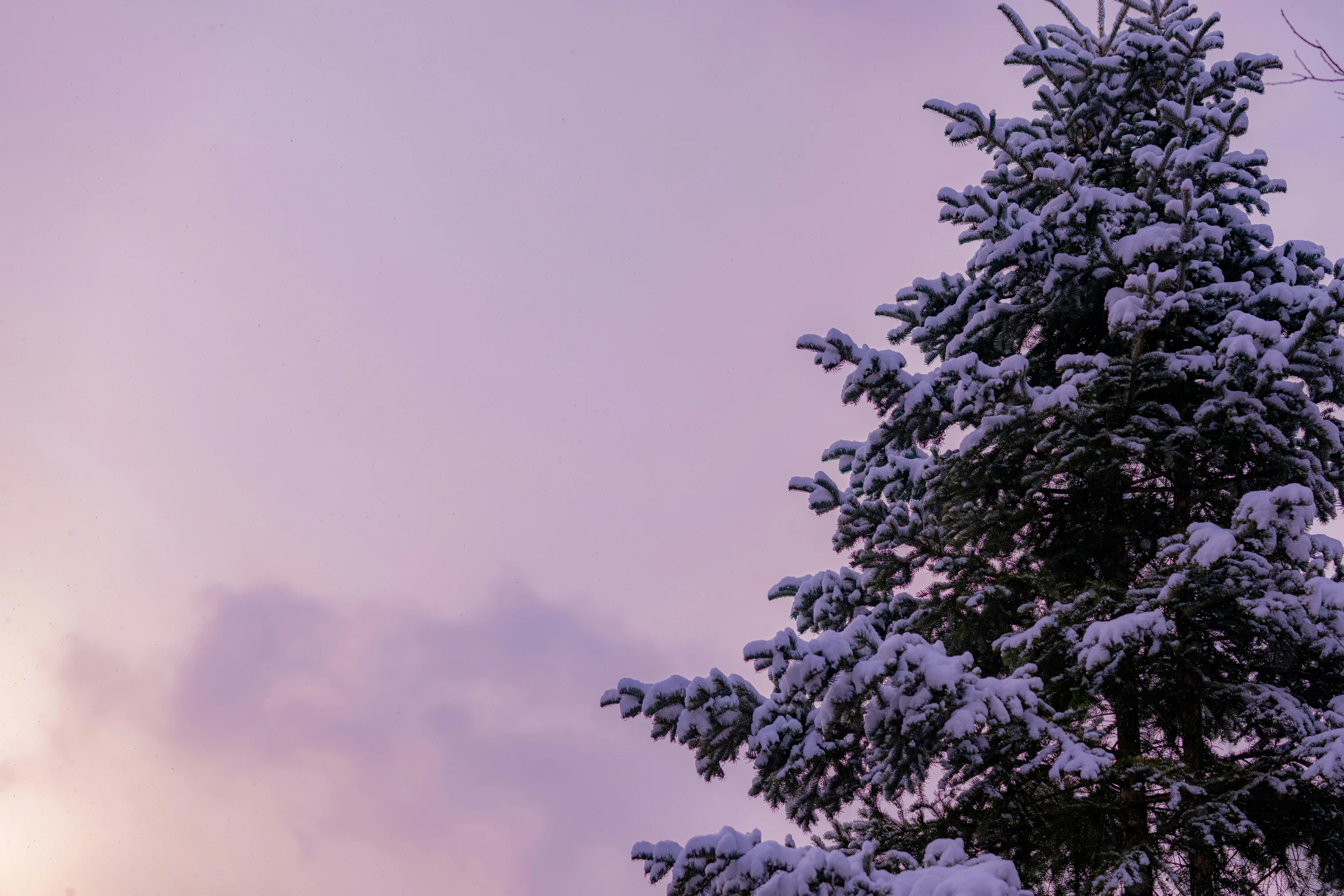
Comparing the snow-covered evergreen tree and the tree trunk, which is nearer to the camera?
the snow-covered evergreen tree

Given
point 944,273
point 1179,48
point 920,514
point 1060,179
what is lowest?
point 920,514

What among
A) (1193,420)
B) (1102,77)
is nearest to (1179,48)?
(1102,77)

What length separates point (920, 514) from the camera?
8.83m

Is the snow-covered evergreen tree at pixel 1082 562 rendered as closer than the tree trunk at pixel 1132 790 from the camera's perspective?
Yes

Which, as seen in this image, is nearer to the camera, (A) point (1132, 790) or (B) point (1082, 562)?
(A) point (1132, 790)

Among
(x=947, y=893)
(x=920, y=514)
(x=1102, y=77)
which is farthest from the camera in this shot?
(x=1102, y=77)

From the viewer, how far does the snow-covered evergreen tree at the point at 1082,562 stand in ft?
17.6

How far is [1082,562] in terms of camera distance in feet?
27.4

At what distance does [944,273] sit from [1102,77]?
2.79m

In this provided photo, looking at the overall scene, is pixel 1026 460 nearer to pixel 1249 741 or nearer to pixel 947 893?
pixel 1249 741

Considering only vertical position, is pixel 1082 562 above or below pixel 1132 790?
above

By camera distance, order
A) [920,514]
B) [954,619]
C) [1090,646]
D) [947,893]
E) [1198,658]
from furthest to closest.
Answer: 1. [920,514]
2. [954,619]
3. [1198,658]
4. [1090,646]
5. [947,893]

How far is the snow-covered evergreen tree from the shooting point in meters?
5.38

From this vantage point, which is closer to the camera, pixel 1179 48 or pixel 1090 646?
pixel 1090 646
